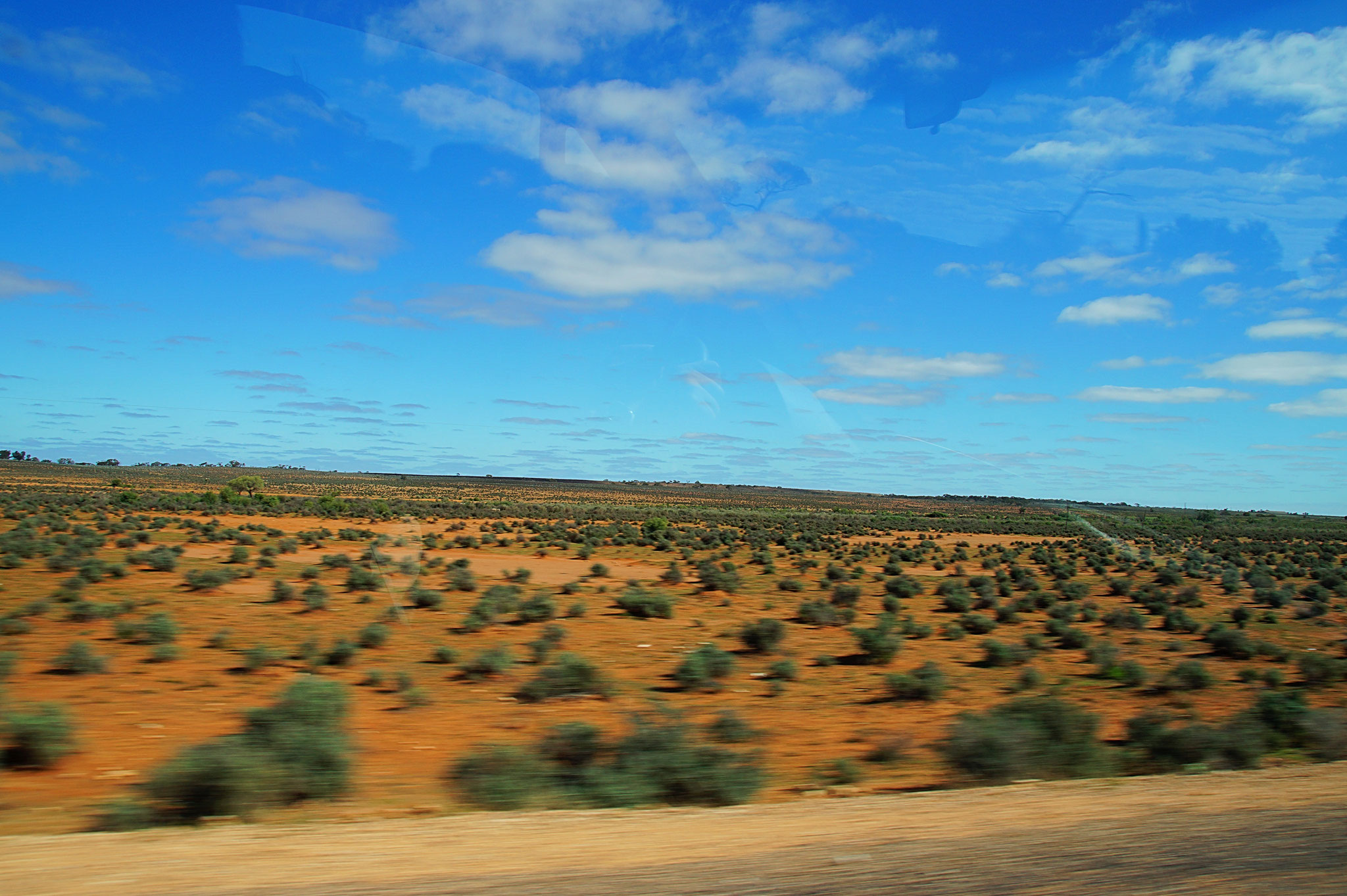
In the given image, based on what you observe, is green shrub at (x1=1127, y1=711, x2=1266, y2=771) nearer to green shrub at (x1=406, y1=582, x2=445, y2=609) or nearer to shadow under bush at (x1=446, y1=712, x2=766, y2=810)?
shadow under bush at (x1=446, y1=712, x2=766, y2=810)

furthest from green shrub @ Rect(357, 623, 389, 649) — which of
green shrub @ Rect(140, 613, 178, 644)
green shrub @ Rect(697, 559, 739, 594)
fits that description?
green shrub @ Rect(697, 559, 739, 594)

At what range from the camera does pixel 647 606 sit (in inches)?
946

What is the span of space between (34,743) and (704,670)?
1020 cm

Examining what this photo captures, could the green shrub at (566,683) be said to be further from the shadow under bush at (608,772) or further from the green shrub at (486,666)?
the shadow under bush at (608,772)

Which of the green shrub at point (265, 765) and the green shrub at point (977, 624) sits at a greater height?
the green shrub at point (265, 765)

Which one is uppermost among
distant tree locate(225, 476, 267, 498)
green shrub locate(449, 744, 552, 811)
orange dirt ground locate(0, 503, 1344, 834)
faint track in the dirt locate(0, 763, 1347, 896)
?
distant tree locate(225, 476, 267, 498)

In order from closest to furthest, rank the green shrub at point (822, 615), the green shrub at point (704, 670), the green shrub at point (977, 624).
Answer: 1. the green shrub at point (704, 670)
2. the green shrub at point (977, 624)
3. the green shrub at point (822, 615)

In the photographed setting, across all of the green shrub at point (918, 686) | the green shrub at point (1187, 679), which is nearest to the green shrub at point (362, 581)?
the green shrub at point (918, 686)

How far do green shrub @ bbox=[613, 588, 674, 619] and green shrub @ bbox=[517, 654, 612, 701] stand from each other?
8768 mm

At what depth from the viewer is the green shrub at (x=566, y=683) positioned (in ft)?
46.2

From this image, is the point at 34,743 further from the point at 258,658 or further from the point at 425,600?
the point at 425,600

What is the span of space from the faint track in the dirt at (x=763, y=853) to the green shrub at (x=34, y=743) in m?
3.12

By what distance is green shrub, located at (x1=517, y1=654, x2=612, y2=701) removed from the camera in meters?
14.1

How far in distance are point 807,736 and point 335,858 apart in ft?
24.7
